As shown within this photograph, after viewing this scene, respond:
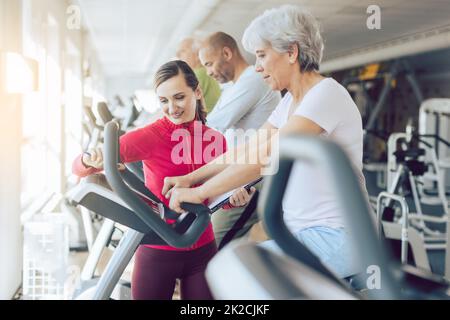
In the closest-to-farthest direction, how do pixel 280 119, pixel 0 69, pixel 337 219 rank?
pixel 337 219 < pixel 280 119 < pixel 0 69

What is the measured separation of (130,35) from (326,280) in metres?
2.52

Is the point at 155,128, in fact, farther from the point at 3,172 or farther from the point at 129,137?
the point at 3,172

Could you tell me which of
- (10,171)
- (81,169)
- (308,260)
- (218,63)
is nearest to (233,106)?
(218,63)

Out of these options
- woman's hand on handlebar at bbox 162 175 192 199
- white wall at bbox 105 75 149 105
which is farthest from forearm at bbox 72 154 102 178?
white wall at bbox 105 75 149 105

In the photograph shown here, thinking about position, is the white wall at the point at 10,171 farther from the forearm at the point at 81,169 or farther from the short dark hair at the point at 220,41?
the short dark hair at the point at 220,41

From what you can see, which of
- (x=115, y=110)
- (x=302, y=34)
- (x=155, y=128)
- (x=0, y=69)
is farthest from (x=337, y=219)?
(x=115, y=110)

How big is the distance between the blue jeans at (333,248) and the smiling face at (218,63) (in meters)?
0.73

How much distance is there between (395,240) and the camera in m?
3.07

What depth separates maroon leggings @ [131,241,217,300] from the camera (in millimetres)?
1602

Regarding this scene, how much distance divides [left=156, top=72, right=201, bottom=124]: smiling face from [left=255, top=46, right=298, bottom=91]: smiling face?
314mm

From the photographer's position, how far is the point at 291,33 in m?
1.41

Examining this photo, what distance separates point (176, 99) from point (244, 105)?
0.88 ft

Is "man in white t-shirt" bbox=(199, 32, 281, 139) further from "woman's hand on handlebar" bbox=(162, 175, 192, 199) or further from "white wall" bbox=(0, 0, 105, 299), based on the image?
Result: "white wall" bbox=(0, 0, 105, 299)
